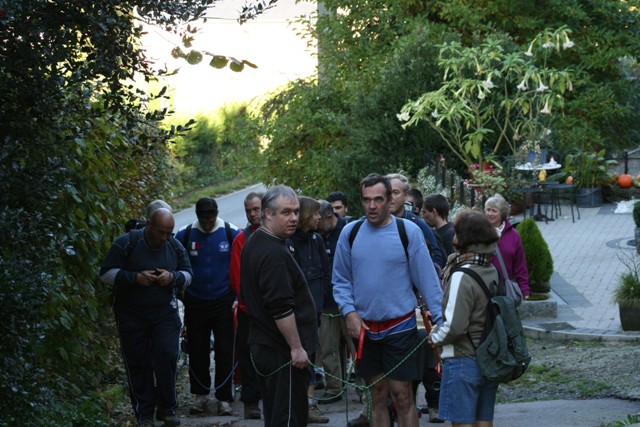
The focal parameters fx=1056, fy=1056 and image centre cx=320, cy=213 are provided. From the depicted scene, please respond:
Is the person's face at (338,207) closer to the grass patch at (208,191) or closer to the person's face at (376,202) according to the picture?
the person's face at (376,202)

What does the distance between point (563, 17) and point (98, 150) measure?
1805cm

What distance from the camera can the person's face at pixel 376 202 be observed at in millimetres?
6715

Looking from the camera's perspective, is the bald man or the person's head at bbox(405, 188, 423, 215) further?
the person's head at bbox(405, 188, 423, 215)

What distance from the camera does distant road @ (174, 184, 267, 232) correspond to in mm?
31283

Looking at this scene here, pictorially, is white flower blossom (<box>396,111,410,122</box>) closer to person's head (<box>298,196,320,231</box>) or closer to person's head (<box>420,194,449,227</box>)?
person's head (<box>420,194,449,227</box>)

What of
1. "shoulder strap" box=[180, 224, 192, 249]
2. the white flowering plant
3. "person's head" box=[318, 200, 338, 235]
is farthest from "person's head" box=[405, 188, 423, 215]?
the white flowering plant

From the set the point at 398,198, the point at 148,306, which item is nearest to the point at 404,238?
the point at 398,198

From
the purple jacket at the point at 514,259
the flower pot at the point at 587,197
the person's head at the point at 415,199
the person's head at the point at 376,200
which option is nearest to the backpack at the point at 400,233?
the person's head at the point at 376,200

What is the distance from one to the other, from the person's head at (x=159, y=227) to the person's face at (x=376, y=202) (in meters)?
1.94

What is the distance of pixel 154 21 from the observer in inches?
264

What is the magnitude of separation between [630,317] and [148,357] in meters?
5.55

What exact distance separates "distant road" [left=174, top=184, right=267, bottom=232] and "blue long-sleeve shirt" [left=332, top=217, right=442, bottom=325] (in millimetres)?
22834

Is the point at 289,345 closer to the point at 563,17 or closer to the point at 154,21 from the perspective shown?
the point at 154,21

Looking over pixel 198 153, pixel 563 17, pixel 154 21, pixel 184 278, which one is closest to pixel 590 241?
pixel 563 17
